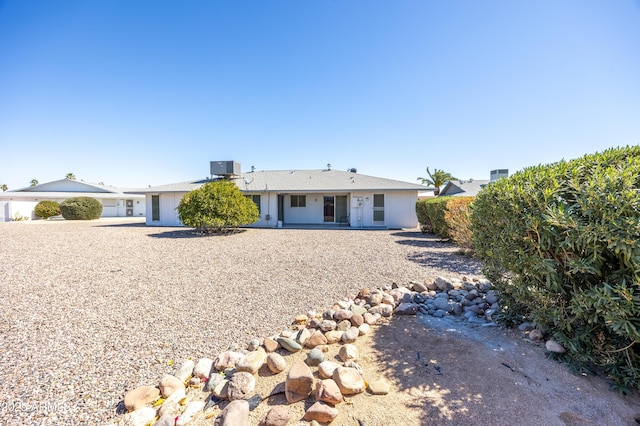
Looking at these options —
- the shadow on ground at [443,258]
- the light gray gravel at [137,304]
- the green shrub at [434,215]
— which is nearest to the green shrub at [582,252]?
the light gray gravel at [137,304]

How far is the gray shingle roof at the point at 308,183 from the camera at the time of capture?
56.0 ft

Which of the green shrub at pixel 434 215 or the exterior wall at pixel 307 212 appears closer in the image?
the green shrub at pixel 434 215

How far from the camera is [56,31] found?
9164 millimetres

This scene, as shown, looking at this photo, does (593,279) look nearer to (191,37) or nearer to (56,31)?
(191,37)

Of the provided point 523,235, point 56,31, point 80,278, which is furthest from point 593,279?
point 56,31

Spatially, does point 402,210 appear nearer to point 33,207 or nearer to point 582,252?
point 582,252

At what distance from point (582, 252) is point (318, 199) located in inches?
684

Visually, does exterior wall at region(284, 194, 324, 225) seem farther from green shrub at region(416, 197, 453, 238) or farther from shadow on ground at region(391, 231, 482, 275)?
shadow on ground at region(391, 231, 482, 275)

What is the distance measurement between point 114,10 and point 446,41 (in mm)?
→ 10936

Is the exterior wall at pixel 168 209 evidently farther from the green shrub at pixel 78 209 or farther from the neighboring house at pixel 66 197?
the green shrub at pixel 78 209

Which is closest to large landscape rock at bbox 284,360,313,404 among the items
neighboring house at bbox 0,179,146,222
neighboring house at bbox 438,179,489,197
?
neighboring house at bbox 438,179,489,197

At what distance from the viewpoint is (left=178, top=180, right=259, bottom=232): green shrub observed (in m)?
12.9

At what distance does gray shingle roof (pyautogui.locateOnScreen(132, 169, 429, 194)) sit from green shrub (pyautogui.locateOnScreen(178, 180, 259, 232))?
4.12 m

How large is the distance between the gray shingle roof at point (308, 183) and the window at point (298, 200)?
1.12 m
